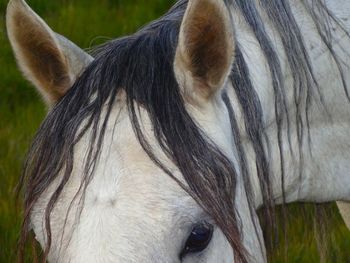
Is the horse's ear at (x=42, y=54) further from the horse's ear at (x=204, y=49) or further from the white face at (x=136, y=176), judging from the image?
the horse's ear at (x=204, y=49)

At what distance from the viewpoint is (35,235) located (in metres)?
1.99

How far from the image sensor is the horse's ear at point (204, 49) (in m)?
1.92

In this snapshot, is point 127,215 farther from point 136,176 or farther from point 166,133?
point 166,133

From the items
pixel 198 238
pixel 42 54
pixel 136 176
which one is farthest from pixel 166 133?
→ pixel 42 54

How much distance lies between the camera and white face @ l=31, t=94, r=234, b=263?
176 cm

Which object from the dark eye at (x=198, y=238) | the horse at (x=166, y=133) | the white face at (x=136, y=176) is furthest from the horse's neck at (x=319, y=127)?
the dark eye at (x=198, y=238)

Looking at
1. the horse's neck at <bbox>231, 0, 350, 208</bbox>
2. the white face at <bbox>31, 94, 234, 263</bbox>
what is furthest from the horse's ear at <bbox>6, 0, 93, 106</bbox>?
the horse's neck at <bbox>231, 0, 350, 208</bbox>

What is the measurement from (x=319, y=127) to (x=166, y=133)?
641 millimetres

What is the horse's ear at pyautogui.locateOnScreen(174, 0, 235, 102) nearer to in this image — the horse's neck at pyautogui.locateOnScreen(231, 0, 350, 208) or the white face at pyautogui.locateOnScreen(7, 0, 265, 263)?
the white face at pyautogui.locateOnScreen(7, 0, 265, 263)

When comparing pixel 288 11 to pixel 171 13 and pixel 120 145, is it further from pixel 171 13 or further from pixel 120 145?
pixel 120 145

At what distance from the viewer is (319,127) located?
2412 millimetres

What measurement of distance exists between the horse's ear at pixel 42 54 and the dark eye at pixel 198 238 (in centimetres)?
46

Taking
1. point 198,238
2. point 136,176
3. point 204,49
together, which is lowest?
point 198,238

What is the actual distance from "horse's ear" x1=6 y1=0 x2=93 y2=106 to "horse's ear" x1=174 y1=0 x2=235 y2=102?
0.26m
